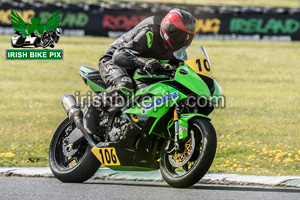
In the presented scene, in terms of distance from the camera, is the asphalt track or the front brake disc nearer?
the asphalt track

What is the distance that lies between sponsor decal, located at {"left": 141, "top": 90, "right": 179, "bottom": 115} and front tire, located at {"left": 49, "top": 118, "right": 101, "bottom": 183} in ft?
3.24

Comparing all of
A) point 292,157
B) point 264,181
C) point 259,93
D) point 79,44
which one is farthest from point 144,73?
point 79,44

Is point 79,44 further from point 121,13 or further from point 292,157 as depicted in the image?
point 292,157

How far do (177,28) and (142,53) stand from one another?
54 cm

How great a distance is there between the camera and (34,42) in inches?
706

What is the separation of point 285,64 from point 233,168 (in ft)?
42.3

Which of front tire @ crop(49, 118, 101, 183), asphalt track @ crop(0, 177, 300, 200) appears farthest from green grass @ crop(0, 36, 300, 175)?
asphalt track @ crop(0, 177, 300, 200)

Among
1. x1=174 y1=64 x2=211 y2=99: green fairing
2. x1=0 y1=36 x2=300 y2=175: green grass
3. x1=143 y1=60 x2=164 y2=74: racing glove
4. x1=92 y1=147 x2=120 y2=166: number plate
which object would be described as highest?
x1=143 y1=60 x2=164 y2=74: racing glove

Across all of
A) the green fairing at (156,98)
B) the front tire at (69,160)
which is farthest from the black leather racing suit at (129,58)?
the front tire at (69,160)

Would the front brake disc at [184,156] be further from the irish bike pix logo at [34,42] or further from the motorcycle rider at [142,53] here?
the irish bike pix logo at [34,42]

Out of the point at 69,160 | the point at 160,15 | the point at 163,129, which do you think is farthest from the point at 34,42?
the point at 163,129

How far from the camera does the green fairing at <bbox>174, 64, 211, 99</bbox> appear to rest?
19.3 ft

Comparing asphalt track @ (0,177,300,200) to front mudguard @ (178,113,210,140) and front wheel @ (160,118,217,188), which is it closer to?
front wheel @ (160,118,217,188)

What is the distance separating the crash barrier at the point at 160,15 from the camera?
24.3 meters
